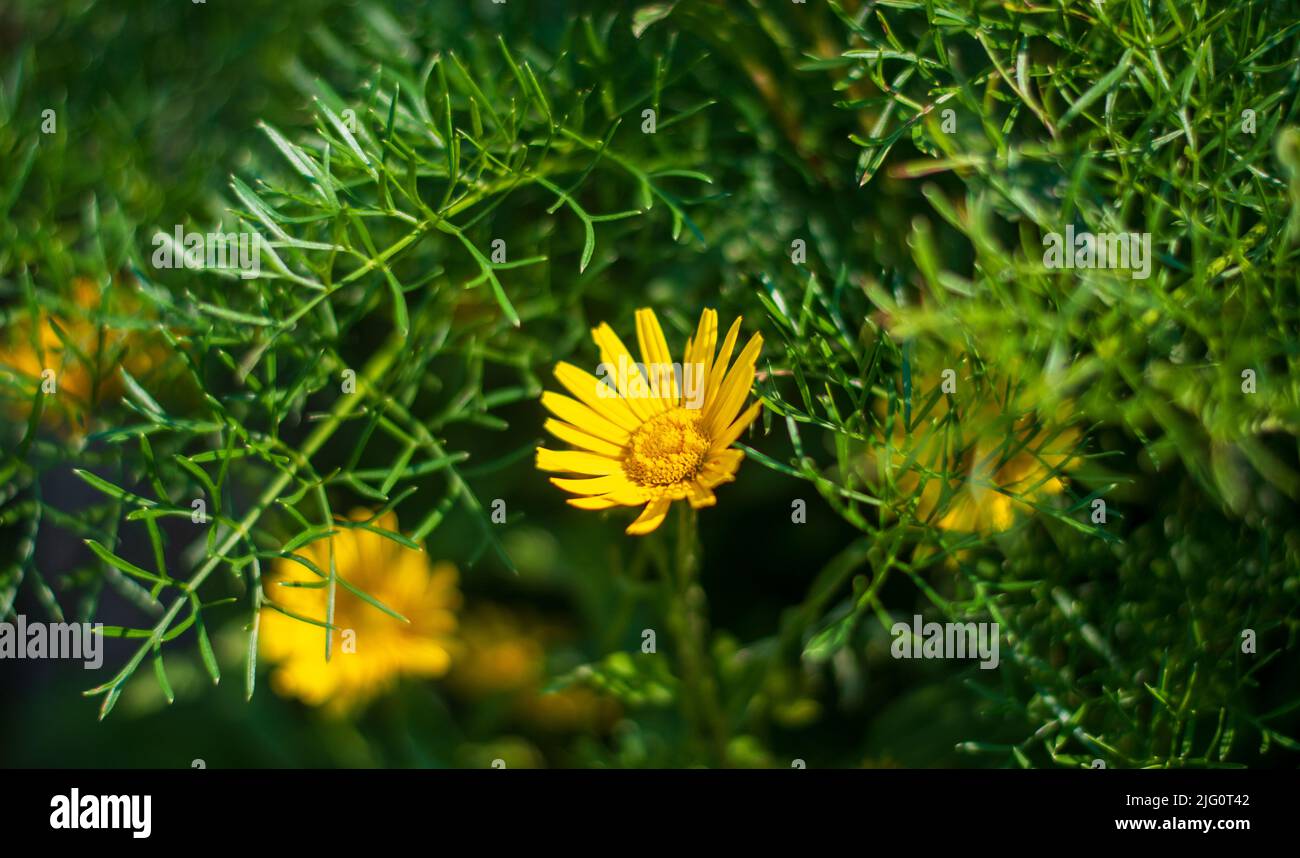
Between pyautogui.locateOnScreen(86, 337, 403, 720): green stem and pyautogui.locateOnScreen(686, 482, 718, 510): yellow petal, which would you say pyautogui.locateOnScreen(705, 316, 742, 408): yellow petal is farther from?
pyautogui.locateOnScreen(86, 337, 403, 720): green stem

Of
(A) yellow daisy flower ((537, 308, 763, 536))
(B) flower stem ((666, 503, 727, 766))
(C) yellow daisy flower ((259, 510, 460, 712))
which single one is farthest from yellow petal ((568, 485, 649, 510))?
(C) yellow daisy flower ((259, 510, 460, 712))

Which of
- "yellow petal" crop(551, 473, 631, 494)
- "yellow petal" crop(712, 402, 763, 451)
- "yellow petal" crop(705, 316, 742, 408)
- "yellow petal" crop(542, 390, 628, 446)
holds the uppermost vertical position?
"yellow petal" crop(705, 316, 742, 408)

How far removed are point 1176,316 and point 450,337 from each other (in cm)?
43

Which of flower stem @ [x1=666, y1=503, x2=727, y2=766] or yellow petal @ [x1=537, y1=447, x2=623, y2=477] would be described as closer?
yellow petal @ [x1=537, y1=447, x2=623, y2=477]

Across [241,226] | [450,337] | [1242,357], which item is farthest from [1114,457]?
[241,226]

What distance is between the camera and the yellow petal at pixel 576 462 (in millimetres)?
538

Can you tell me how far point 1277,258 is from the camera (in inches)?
20.3

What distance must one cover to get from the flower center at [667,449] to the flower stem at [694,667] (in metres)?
0.09

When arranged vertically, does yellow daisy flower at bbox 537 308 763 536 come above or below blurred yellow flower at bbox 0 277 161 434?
below

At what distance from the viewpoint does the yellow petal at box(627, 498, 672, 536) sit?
1.59 feet

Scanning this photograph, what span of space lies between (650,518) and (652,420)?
9cm

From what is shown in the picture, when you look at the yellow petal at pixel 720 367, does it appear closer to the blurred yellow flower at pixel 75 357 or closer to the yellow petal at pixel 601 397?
the yellow petal at pixel 601 397

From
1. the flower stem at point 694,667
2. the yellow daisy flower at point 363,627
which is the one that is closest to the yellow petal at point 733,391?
the flower stem at point 694,667

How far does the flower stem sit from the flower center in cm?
9
